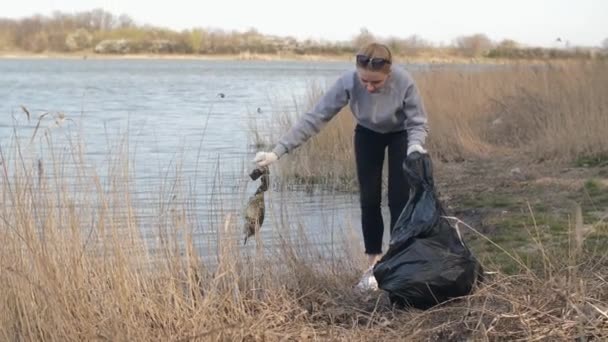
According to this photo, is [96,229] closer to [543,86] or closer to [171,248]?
[171,248]

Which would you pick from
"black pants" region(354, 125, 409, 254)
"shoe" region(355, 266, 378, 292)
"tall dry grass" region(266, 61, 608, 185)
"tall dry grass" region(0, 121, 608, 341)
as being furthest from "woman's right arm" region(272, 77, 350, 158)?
"tall dry grass" region(266, 61, 608, 185)

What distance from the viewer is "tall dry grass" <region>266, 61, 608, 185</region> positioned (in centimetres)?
1094

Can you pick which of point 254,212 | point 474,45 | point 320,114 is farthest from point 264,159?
point 474,45

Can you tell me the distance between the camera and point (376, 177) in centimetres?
529

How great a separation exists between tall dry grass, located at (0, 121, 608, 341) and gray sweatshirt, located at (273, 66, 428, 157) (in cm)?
76

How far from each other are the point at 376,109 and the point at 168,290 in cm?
169

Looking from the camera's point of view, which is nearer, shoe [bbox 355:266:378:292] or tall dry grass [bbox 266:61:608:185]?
shoe [bbox 355:266:378:292]

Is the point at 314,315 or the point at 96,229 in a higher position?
the point at 96,229

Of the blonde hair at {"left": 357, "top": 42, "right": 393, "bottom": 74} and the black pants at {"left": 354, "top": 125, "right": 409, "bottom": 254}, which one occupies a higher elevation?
the blonde hair at {"left": 357, "top": 42, "right": 393, "bottom": 74}

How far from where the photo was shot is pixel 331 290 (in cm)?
491

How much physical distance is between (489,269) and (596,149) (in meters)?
6.03

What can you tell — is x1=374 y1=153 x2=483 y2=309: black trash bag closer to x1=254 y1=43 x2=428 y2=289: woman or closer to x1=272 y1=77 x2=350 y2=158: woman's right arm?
x1=254 y1=43 x2=428 y2=289: woman

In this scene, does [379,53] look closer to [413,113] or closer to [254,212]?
[413,113]

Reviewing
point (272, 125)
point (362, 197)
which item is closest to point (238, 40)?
point (272, 125)
